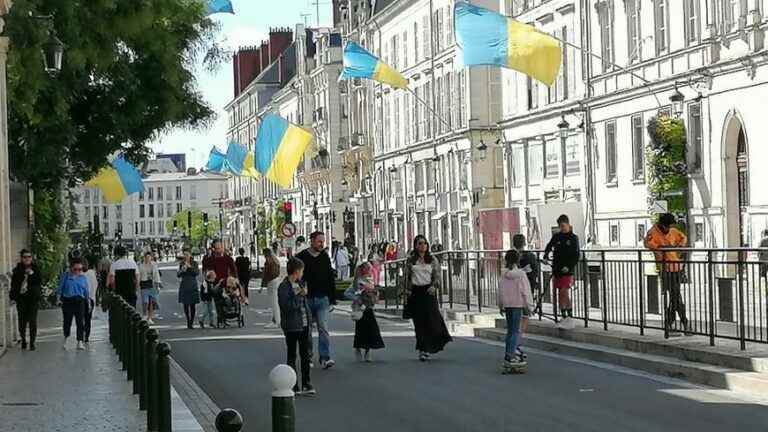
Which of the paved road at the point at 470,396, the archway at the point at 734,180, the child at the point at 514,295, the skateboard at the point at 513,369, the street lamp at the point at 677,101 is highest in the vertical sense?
the street lamp at the point at 677,101

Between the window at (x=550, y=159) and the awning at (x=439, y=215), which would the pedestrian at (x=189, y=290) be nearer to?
the window at (x=550, y=159)

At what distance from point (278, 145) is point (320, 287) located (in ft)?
113

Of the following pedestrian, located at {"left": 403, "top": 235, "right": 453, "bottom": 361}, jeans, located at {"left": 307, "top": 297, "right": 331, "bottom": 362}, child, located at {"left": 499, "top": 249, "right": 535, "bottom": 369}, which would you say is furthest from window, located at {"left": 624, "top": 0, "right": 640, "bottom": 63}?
child, located at {"left": 499, "top": 249, "right": 535, "bottom": 369}

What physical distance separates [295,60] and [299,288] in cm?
11951

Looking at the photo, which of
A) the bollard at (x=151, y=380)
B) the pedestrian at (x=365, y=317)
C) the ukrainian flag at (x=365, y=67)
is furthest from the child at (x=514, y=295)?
the ukrainian flag at (x=365, y=67)

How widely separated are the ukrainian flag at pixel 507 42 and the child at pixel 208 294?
6.99 meters

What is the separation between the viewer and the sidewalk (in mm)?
15695

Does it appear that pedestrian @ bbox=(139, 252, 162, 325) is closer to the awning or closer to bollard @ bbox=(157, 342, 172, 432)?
bollard @ bbox=(157, 342, 172, 432)

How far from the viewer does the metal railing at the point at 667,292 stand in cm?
1847

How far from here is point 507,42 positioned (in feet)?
111

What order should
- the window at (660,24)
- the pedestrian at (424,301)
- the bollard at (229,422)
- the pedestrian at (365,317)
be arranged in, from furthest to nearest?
the window at (660,24), the pedestrian at (365,317), the pedestrian at (424,301), the bollard at (229,422)

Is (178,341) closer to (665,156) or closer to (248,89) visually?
(665,156)

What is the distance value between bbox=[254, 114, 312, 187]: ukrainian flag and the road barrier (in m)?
30.2

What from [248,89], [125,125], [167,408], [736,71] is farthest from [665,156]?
[248,89]
